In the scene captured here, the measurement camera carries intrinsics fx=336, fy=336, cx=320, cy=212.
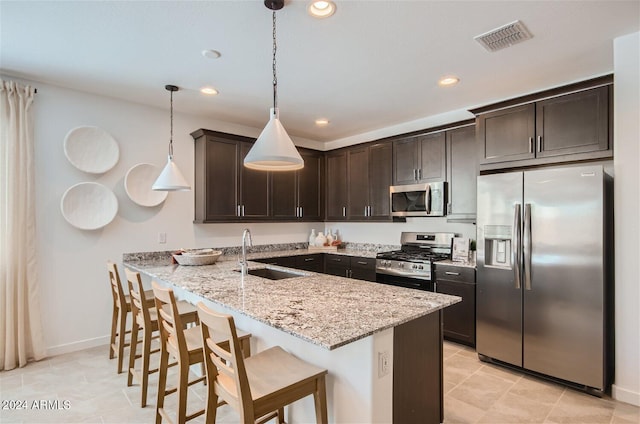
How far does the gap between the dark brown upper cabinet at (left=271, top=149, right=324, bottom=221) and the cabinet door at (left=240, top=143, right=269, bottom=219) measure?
13 cm

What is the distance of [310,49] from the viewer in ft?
8.43

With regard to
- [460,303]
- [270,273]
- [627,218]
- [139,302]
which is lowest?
[460,303]

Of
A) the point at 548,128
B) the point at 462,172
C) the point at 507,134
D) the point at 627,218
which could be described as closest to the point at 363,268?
the point at 462,172

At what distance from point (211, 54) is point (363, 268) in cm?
303

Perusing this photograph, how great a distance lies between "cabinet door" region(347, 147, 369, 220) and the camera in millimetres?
4848

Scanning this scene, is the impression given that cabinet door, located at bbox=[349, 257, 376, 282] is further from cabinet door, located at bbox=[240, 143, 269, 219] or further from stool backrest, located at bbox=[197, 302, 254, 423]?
stool backrest, located at bbox=[197, 302, 254, 423]

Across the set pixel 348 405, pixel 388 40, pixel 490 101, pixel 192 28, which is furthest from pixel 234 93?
pixel 348 405

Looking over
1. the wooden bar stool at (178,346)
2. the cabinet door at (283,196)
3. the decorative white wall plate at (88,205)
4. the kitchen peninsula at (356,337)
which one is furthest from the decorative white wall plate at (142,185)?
the wooden bar stool at (178,346)

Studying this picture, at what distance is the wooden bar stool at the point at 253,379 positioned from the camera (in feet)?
4.63

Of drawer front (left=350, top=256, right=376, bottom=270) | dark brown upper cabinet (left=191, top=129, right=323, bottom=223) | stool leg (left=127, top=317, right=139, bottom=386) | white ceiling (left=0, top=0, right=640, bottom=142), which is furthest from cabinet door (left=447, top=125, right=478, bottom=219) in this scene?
stool leg (left=127, top=317, right=139, bottom=386)

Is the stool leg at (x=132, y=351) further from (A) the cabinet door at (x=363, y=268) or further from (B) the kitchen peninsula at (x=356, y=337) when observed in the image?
(A) the cabinet door at (x=363, y=268)

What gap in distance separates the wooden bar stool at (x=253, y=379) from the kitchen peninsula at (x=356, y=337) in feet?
0.40

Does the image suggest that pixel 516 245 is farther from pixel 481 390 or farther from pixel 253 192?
pixel 253 192

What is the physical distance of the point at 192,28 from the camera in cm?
230
